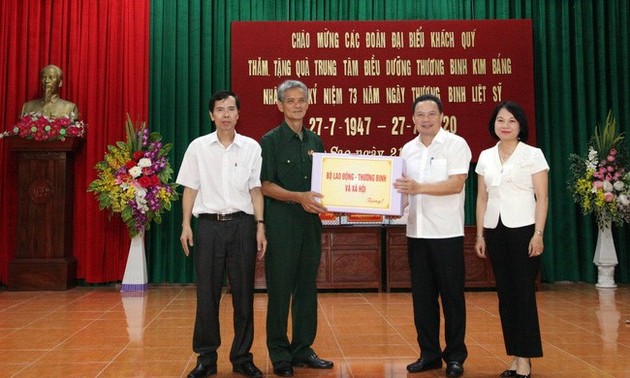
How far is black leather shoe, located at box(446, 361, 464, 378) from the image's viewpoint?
2.73 metres

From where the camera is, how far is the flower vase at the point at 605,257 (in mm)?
5930

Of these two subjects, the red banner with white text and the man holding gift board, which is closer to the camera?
the man holding gift board

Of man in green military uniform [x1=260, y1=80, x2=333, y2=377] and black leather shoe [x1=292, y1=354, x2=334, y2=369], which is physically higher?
man in green military uniform [x1=260, y1=80, x2=333, y2=377]

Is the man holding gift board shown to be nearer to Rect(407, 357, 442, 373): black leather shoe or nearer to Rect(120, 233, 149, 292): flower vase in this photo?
Rect(407, 357, 442, 373): black leather shoe

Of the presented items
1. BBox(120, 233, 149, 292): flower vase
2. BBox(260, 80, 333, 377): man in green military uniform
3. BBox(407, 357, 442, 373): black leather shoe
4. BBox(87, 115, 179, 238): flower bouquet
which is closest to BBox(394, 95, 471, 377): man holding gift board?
BBox(407, 357, 442, 373): black leather shoe

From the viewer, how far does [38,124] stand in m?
5.79

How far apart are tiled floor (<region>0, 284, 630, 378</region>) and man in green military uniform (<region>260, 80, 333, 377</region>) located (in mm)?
154

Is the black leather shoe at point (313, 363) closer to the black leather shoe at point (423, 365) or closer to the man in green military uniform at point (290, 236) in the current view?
the man in green military uniform at point (290, 236)

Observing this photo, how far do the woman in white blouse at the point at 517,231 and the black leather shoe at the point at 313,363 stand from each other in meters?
0.87

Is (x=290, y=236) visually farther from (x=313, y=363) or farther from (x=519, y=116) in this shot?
(x=519, y=116)

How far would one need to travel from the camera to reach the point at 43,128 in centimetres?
578

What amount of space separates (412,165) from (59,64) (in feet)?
15.9

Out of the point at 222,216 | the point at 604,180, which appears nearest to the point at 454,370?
the point at 222,216

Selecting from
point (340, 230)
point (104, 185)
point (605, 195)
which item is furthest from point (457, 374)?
point (104, 185)
